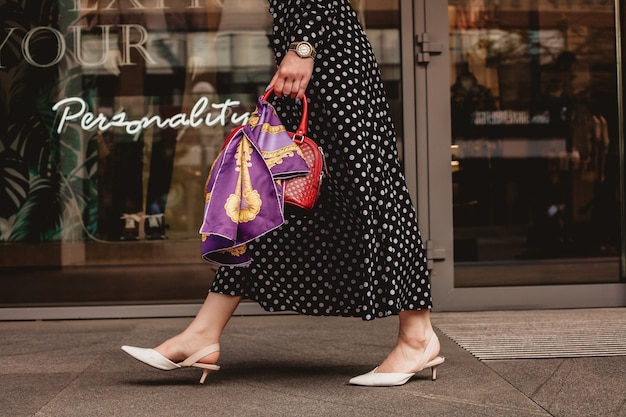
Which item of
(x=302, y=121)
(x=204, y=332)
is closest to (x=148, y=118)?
(x=204, y=332)

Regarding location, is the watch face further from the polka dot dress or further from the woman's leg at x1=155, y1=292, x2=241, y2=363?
the woman's leg at x1=155, y1=292, x2=241, y2=363

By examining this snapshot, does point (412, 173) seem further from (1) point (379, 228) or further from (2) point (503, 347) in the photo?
(1) point (379, 228)

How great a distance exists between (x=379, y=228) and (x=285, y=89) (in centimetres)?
58

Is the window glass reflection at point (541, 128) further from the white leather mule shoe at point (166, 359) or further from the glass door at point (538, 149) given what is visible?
the white leather mule shoe at point (166, 359)

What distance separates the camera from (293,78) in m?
2.75

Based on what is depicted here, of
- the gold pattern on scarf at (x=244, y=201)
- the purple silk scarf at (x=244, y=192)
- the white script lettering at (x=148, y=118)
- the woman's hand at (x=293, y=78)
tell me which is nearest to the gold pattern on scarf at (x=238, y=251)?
the purple silk scarf at (x=244, y=192)

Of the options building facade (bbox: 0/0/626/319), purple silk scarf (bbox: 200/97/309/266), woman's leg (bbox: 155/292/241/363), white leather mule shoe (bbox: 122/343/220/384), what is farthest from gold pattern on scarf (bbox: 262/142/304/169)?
building facade (bbox: 0/0/626/319)

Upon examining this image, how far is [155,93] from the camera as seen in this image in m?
4.92

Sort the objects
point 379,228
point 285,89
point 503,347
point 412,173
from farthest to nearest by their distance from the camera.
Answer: point 412,173, point 503,347, point 379,228, point 285,89

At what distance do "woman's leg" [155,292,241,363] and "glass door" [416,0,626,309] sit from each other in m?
2.13

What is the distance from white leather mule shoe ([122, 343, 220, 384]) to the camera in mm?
2932

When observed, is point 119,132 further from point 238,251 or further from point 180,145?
point 238,251

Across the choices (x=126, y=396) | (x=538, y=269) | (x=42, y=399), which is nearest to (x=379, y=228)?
(x=126, y=396)

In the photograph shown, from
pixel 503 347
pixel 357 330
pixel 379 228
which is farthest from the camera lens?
pixel 357 330
